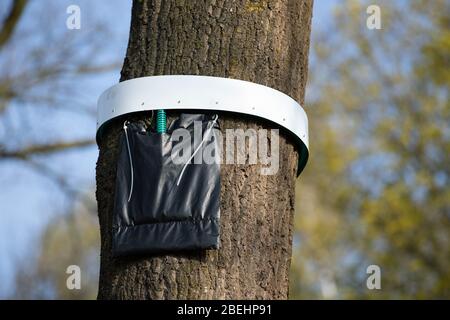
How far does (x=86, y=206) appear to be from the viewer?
10.4 metres

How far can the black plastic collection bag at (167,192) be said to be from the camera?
2.63 m

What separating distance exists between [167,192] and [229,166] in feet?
0.74

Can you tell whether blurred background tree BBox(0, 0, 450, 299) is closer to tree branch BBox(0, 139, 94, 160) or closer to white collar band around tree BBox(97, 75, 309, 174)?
tree branch BBox(0, 139, 94, 160)

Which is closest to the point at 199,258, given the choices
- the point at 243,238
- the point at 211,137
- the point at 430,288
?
the point at 243,238

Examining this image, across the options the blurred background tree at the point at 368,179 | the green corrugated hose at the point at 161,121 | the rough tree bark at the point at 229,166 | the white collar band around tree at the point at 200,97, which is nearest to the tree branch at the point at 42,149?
the blurred background tree at the point at 368,179

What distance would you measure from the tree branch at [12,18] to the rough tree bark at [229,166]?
7.31 meters

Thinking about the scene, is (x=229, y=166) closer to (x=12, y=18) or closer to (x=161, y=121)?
(x=161, y=121)

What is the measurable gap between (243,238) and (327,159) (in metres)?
15.1

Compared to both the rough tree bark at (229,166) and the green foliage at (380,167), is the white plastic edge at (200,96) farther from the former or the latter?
the green foliage at (380,167)

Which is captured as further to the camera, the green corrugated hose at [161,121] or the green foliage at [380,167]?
the green foliage at [380,167]

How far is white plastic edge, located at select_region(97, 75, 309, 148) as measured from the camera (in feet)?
9.05

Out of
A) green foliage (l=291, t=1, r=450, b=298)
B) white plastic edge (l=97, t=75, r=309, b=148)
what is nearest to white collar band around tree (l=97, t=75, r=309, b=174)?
white plastic edge (l=97, t=75, r=309, b=148)
